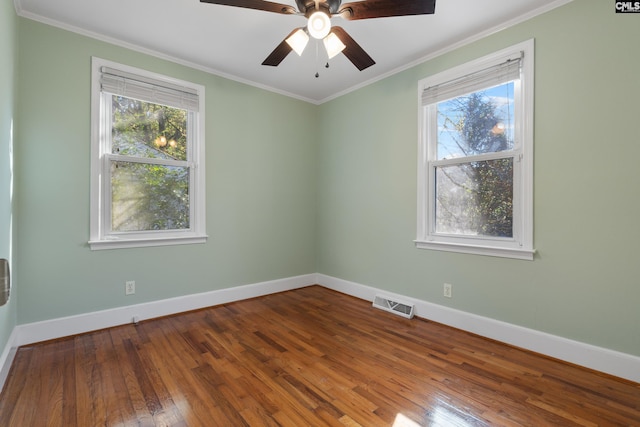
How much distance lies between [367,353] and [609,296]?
5.67 ft

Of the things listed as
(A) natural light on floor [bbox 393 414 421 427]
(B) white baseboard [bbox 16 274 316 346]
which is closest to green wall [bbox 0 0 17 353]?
(B) white baseboard [bbox 16 274 316 346]

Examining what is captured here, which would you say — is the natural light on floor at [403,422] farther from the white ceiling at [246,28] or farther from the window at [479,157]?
the white ceiling at [246,28]

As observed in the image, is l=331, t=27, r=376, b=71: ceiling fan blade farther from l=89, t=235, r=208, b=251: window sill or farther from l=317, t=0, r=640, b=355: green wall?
l=89, t=235, r=208, b=251: window sill

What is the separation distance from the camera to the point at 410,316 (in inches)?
123

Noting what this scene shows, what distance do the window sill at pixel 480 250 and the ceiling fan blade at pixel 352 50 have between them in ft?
5.88

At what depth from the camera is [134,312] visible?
2932mm

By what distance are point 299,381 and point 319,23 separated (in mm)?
2276

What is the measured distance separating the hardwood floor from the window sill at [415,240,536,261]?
0.74 meters

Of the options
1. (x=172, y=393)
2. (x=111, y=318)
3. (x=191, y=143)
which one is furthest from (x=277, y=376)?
(x=191, y=143)

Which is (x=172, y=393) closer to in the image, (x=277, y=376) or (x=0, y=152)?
(x=277, y=376)

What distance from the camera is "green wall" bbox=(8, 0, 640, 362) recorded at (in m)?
2.09

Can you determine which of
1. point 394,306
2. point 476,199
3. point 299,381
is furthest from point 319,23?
point 394,306

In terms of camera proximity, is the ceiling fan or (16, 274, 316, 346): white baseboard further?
(16, 274, 316, 346): white baseboard

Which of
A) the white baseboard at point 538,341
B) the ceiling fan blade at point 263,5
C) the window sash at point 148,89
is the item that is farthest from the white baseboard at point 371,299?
the ceiling fan blade at point 263,5
